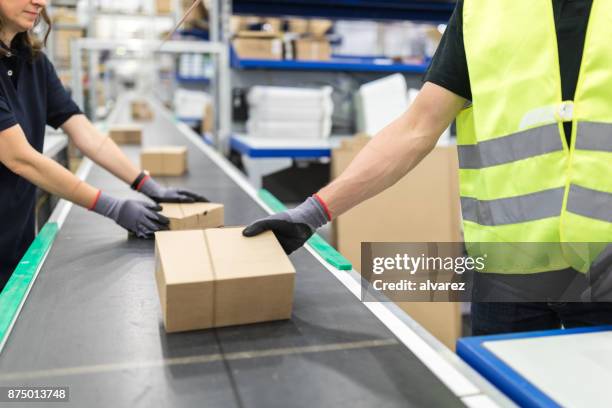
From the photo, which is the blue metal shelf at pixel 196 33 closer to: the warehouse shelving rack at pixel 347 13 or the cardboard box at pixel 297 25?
the cardboard box at pixel 297 25

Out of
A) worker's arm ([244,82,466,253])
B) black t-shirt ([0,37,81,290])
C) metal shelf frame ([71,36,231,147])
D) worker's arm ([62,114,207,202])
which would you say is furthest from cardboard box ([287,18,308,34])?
worker's arm ([244,82,466,253])

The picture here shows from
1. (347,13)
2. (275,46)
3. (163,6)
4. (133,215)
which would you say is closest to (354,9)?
(347,13)

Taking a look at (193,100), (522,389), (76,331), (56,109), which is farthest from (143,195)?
(193,100)

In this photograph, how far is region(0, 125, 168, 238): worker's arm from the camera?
4.71 ft

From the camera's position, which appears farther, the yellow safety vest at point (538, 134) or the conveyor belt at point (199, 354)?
the yellow safety vest at point (538, 134)

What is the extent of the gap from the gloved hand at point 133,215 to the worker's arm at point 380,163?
46 cm

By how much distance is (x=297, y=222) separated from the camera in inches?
46.1

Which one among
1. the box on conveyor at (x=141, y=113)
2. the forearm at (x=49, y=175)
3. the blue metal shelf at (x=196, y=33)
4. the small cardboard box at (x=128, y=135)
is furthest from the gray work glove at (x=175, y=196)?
the blue metal shelf at (x=196, y=33)

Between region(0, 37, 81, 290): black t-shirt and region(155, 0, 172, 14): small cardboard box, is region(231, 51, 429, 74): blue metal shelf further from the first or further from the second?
region(155, 0, 172, 14): small cardboard box

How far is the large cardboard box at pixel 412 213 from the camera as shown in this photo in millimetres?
2938

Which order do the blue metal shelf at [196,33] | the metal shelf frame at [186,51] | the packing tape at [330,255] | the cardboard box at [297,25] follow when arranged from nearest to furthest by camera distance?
the packing tape at [330,255], the metal shelf frame at [186,51], the cardboard box at [297,25], the blue metal shelf at [196,33]

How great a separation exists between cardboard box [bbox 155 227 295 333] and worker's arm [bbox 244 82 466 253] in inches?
6.4

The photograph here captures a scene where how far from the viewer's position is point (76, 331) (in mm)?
947

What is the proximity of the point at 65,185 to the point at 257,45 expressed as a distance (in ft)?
7.51
